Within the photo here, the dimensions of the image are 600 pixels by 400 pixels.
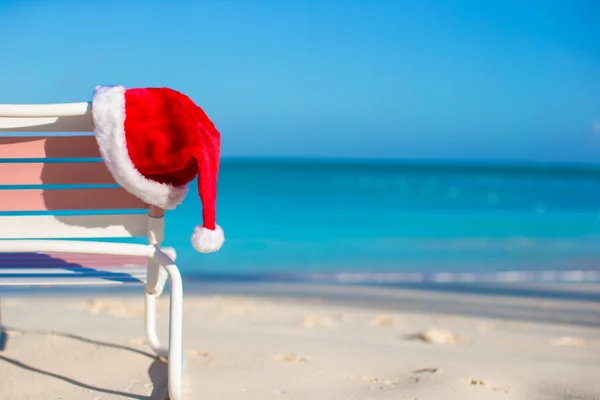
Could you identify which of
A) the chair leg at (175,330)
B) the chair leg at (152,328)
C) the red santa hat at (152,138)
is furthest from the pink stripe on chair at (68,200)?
the chair leg at (152,328)

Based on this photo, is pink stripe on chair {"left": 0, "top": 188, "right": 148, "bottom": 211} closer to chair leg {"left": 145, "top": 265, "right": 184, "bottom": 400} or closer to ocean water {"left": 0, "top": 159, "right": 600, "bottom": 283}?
chair leg {"left": 145, "top": 265, "right": 184, "bottom": 400}

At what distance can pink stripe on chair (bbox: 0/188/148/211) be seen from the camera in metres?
1.96

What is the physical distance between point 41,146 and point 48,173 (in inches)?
3.3

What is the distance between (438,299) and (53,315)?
2737 mm

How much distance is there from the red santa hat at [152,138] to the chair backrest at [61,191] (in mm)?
92

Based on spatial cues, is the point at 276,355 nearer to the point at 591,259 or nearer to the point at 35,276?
the point at 35,276

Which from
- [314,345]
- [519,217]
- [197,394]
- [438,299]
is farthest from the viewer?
[519,217]

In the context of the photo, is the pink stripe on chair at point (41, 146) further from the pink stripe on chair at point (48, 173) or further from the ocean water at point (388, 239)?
the ocean water at point (388, 239)

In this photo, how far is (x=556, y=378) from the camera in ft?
8.42

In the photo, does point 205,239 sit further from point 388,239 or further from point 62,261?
point 388,239

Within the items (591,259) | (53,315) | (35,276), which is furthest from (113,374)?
(591,259)

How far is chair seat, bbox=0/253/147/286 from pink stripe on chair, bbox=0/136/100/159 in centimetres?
38

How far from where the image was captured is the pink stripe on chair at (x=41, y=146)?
193cm

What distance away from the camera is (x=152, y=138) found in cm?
186
